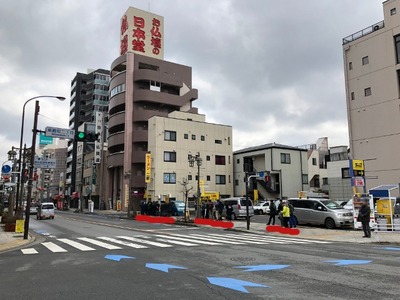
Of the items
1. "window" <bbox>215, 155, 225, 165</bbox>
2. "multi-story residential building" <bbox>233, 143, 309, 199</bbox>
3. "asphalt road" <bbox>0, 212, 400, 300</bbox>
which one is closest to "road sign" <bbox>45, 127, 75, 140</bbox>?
"asphalt road" <bbox>0, 212, 400, 300</bbox>

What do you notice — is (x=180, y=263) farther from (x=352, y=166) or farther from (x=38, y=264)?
(x=352, y=166)

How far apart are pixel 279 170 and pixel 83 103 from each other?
206ft

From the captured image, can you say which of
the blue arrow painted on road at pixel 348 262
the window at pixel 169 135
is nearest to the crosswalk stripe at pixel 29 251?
the blue arrow painted on road at pixel 348 262

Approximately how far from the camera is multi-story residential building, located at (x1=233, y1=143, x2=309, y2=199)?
52.5m

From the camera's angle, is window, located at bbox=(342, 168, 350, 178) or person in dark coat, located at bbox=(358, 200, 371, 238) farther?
window, located at bbox=(342, 168, 350, 178)

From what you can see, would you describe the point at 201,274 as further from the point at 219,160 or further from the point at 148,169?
the point at 219,160

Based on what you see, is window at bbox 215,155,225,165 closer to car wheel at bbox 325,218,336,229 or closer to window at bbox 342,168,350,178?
window at bbox 342,168,350,178

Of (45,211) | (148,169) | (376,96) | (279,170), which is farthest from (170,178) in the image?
(376,96)

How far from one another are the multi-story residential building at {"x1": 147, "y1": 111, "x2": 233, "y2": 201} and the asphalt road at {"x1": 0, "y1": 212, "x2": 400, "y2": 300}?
35.5 m

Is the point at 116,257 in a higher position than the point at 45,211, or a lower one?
lower

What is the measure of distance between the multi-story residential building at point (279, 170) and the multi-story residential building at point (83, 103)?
161 feet

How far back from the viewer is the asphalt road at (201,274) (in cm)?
661

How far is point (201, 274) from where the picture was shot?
27.4 feet

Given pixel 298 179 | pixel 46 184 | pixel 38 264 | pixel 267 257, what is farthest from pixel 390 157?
pixel 46 184
